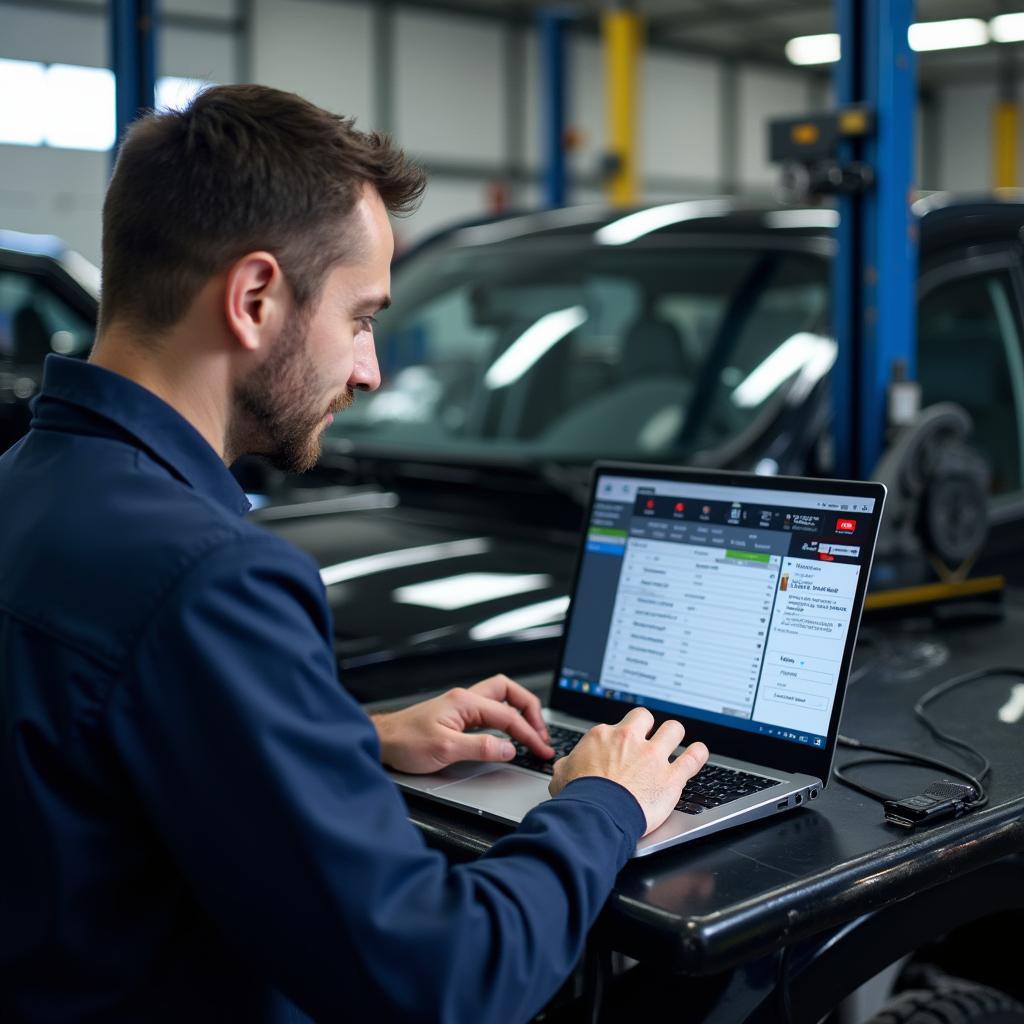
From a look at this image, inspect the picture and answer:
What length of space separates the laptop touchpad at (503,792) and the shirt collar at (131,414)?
473mm

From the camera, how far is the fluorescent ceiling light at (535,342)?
11.1 ft

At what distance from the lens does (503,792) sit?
4.94 ft

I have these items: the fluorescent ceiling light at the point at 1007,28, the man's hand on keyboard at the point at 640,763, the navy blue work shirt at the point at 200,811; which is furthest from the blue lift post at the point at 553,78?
the fluorescent ceiling light at the point at 1007,28

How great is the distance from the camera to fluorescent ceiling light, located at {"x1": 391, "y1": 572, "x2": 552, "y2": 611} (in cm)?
234

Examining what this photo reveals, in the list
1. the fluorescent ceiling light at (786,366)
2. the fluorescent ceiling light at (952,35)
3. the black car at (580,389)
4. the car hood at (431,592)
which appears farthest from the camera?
the fluorescent ceiling light at (952,35)

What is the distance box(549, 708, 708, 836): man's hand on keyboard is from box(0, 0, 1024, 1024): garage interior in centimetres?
5

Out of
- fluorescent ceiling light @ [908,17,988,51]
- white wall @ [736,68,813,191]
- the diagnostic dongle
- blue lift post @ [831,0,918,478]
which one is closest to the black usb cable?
the diagnostic dongle

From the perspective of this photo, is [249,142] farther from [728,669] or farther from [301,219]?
[728,669]

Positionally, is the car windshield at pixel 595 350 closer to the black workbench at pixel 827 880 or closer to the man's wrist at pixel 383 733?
the black workbench at pixel 827 880

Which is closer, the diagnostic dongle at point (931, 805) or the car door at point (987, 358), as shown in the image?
the diagnostic dongle at point (931, 805)

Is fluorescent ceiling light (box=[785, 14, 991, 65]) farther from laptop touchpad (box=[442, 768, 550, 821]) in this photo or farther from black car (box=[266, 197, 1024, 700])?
laptop touchpad (box=[442, 768, 550, 821])

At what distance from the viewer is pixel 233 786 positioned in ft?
3.28

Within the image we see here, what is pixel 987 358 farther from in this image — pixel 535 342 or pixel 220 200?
pixel 220 200

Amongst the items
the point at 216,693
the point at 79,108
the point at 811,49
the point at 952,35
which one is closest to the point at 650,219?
the point at 216,693
